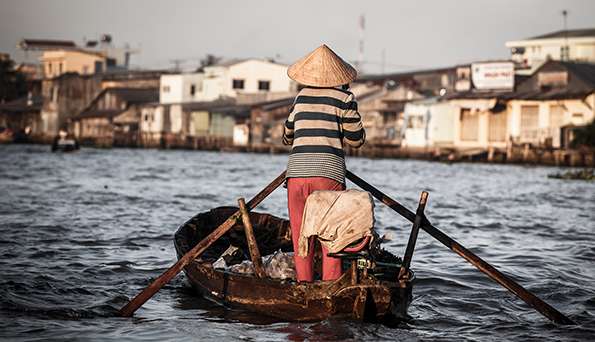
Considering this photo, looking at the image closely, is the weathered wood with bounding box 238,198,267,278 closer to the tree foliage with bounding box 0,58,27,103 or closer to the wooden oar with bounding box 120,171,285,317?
the wooden oar with bounding box 120,171,285,317

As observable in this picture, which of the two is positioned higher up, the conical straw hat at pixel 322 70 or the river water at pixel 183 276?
the conical straw hat at pixel 322 70

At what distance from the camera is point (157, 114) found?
65.9m

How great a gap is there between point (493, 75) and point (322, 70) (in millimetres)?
42103

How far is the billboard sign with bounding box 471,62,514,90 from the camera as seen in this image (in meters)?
47.3

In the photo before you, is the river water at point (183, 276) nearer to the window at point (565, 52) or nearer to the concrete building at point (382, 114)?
the concrete building at point (382, 114)

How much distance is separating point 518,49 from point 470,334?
53479 mm

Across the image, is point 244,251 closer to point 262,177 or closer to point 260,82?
point 262,177

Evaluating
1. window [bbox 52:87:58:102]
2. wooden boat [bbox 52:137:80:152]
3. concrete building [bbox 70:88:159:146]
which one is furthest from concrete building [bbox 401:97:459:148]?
window [bbox 52:87:58:102]

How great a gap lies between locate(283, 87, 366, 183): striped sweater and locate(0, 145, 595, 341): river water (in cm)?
115

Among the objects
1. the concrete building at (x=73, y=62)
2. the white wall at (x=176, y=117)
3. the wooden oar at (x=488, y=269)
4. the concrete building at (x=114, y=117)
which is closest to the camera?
the wooden oar at (x=488, y=269)

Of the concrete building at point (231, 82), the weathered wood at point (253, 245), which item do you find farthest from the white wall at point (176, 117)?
the weathered wood at point (253, 245)

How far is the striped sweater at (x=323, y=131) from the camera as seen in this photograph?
7090 millimetres

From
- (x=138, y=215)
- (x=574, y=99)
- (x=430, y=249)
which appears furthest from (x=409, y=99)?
(x=430, y=249)

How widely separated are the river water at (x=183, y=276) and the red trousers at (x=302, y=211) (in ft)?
1.28
